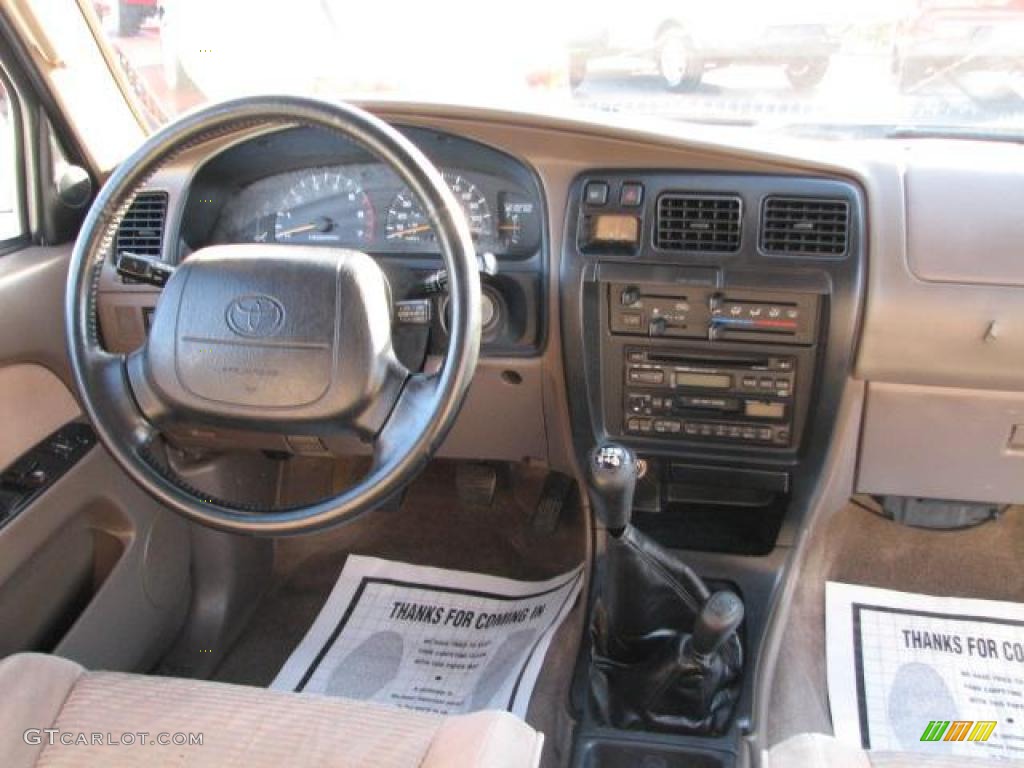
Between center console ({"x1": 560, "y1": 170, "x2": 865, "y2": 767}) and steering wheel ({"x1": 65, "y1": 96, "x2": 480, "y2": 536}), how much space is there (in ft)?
1.26

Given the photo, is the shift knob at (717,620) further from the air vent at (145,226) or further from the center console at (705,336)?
the air vent at (145,226)

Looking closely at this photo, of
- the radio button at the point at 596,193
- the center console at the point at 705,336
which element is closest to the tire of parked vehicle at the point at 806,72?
the center console at the point at 705,336

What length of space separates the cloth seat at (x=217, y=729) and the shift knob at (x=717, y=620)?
325 millimetres

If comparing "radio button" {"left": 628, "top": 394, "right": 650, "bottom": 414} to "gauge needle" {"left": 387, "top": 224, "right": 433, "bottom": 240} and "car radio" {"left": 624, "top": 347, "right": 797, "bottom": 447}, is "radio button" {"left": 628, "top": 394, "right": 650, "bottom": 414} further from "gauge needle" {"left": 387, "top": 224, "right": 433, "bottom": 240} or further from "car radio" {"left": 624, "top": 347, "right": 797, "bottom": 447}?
"gauge needle" {"left": 387, "top": 224, "right": 433, "bottom": 240}

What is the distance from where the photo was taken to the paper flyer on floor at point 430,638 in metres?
1.63

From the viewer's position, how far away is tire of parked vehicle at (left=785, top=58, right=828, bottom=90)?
1530 millimetres

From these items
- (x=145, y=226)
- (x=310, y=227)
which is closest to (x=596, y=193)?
(x=310, y=227)

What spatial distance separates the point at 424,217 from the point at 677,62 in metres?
0.53

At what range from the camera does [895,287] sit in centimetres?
134

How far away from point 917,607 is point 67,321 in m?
1.43

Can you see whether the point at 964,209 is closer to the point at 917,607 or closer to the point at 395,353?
the point at 917,607

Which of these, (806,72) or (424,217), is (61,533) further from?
(806,72)

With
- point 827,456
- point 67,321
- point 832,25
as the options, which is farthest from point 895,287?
point 67,321

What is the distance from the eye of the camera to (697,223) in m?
1.38
